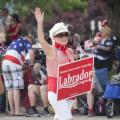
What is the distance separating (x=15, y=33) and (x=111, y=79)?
8.00 ft

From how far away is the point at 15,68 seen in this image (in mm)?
16094

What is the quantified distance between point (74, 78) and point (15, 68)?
4662mm

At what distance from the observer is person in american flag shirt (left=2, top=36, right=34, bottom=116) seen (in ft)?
52.6

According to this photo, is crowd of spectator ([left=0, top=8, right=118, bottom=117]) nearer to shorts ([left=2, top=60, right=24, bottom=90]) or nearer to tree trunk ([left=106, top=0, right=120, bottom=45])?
shorts ([left=2, top=60, right=24, bottom=90])

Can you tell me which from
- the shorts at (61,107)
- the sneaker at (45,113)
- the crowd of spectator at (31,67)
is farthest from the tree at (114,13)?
the shorts at (61,107)

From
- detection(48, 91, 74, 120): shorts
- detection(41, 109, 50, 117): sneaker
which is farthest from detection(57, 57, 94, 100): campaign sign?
detection(41, 109, 50, 117): sneaker

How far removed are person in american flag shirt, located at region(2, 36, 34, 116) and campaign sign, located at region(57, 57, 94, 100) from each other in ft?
14.0

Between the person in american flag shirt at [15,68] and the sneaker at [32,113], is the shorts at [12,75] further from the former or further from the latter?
the sneaker at [32,113]

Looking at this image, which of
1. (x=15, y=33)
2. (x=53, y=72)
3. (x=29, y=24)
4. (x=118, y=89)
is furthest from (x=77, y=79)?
(x=29, y=24)

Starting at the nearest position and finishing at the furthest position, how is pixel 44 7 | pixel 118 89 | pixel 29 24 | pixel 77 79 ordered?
1. pixel 77 79
2. pixel 118 89
3. pixel 44 7
4. pixel 29 24

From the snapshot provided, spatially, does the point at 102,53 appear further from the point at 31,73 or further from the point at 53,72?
the point at 53,72

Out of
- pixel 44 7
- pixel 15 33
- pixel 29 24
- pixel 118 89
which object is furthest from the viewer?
pixel 29 24

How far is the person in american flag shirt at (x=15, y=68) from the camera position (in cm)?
→ 1605

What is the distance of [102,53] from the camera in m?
16.2
